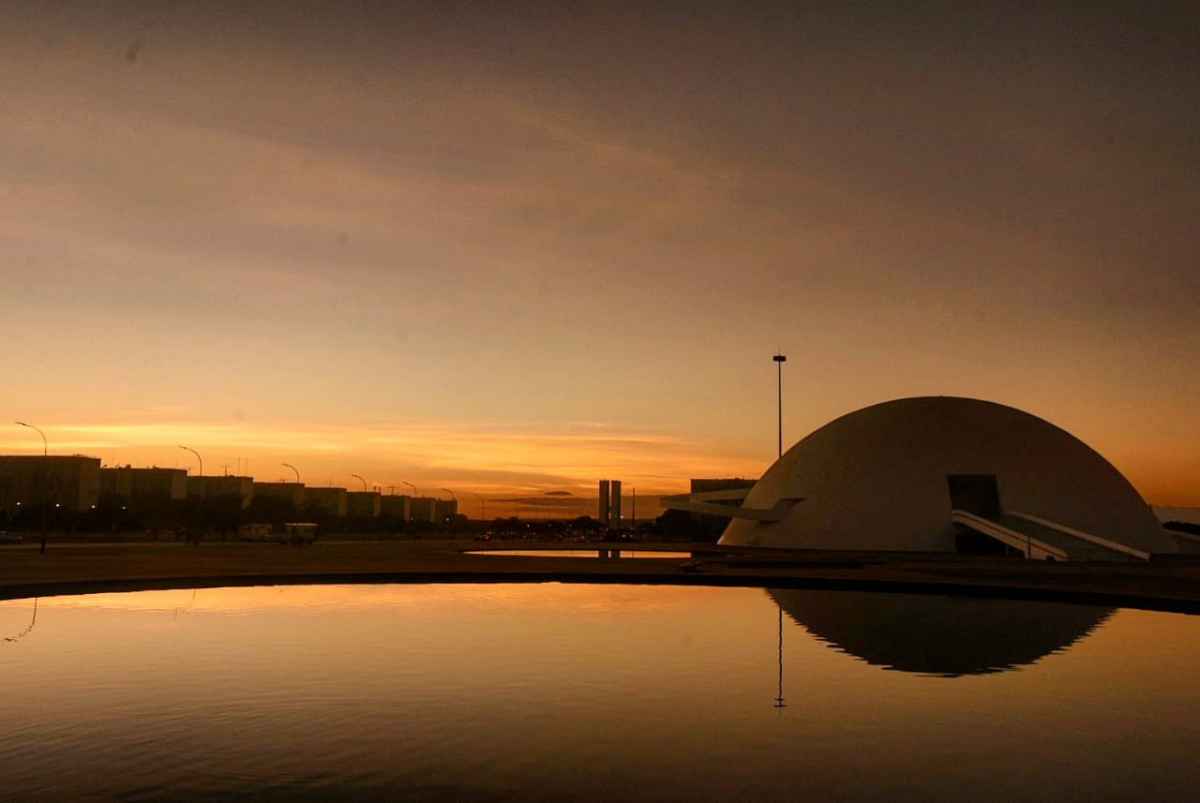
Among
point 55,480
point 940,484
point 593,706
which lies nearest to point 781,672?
point 593,706

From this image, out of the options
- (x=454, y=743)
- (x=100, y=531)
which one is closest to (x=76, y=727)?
(x=454, y=743)

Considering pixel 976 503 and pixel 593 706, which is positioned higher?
pixel 976 503

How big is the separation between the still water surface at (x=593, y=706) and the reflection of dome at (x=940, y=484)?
38.8 m

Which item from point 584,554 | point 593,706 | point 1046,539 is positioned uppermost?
point 1046,539

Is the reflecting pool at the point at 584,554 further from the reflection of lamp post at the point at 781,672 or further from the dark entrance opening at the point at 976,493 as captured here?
the reflection of lamp post at the point at 781,672

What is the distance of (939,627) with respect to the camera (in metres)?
20.9

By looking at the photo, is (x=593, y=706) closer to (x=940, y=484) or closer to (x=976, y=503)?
(x=940, y=484)

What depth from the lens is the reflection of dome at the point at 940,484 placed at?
198 feet

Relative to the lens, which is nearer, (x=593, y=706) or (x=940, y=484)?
(x=593, y=706)

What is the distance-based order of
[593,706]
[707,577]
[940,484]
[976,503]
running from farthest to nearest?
1. [976,503]
2. [940,484]
3. [707,577]
4. [593,706]

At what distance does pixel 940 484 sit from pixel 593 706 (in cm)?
5359

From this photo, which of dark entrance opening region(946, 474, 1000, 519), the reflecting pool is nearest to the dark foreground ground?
the reflecting pool

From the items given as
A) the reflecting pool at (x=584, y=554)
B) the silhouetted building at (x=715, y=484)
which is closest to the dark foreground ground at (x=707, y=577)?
the reflecting pool at (x=584, y=554)

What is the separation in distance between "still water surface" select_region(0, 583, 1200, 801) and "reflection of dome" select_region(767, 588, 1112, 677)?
129 millimetres
